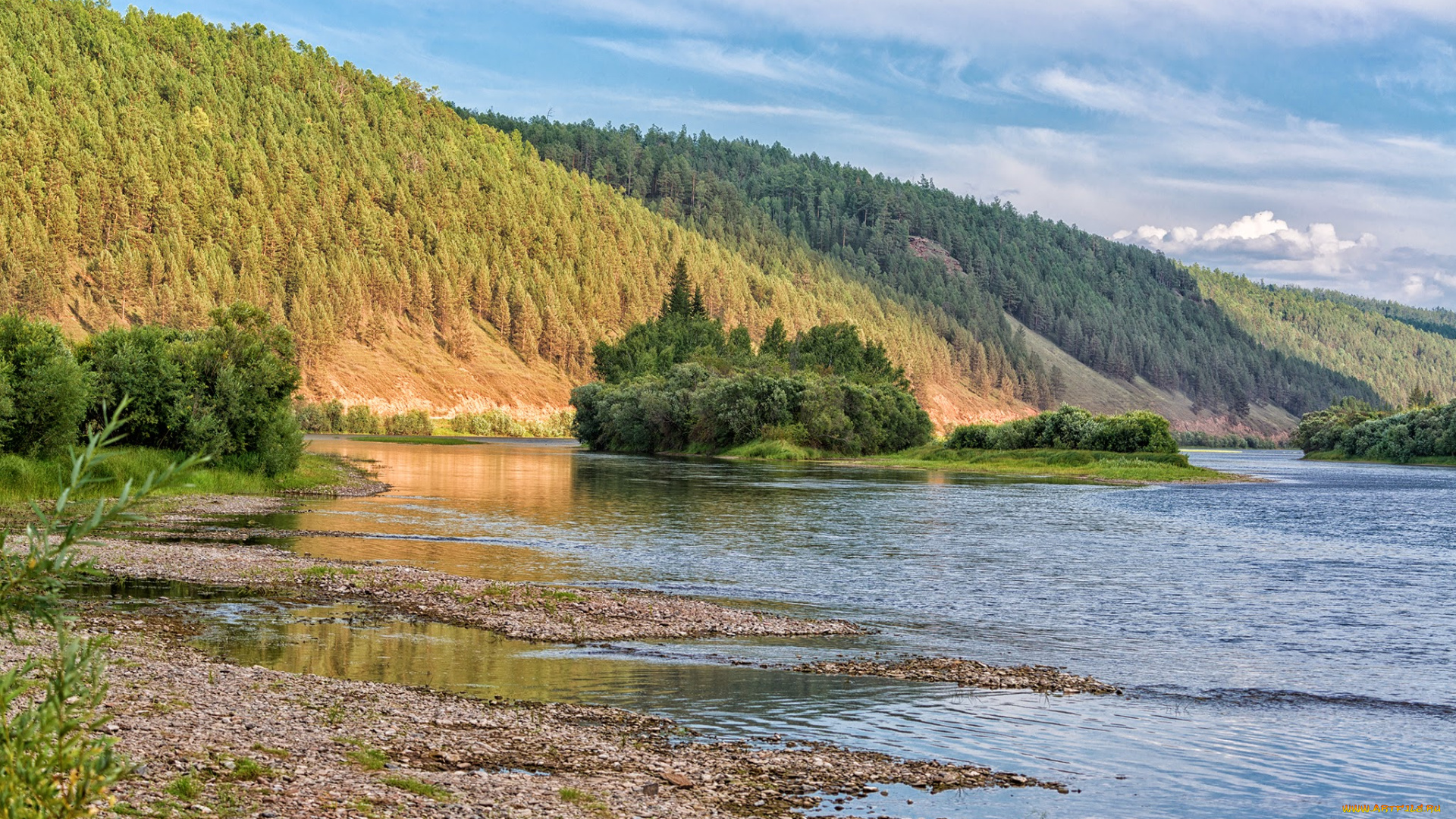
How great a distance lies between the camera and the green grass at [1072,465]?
118812mm

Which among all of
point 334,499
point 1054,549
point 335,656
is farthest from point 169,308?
point 335,656

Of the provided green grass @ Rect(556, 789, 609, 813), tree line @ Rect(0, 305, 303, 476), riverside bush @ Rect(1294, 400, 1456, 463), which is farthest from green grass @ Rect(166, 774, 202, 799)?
riverside bush @ Rect(1294, 400, 1456, 463)

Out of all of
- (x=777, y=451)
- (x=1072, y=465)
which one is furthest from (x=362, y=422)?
(x=1072, y=465)

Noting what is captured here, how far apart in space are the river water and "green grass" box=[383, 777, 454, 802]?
5220mm

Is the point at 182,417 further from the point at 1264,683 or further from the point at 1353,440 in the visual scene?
the point at 1353,440

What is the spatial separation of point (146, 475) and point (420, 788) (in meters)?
43.0

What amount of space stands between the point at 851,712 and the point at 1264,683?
9740mm

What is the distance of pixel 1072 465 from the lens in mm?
126000

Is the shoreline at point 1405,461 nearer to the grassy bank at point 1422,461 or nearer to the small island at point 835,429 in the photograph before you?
the grassy bank at point 1422,461

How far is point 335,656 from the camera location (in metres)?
22.4

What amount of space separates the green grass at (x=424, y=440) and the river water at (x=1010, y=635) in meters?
107

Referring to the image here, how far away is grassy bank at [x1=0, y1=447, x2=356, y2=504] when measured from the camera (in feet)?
151

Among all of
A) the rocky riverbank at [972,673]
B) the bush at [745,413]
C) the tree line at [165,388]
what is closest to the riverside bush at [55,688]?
the rocky riverbank at [972,673]

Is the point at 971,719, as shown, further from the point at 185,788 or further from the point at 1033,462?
the point at 1033,462
